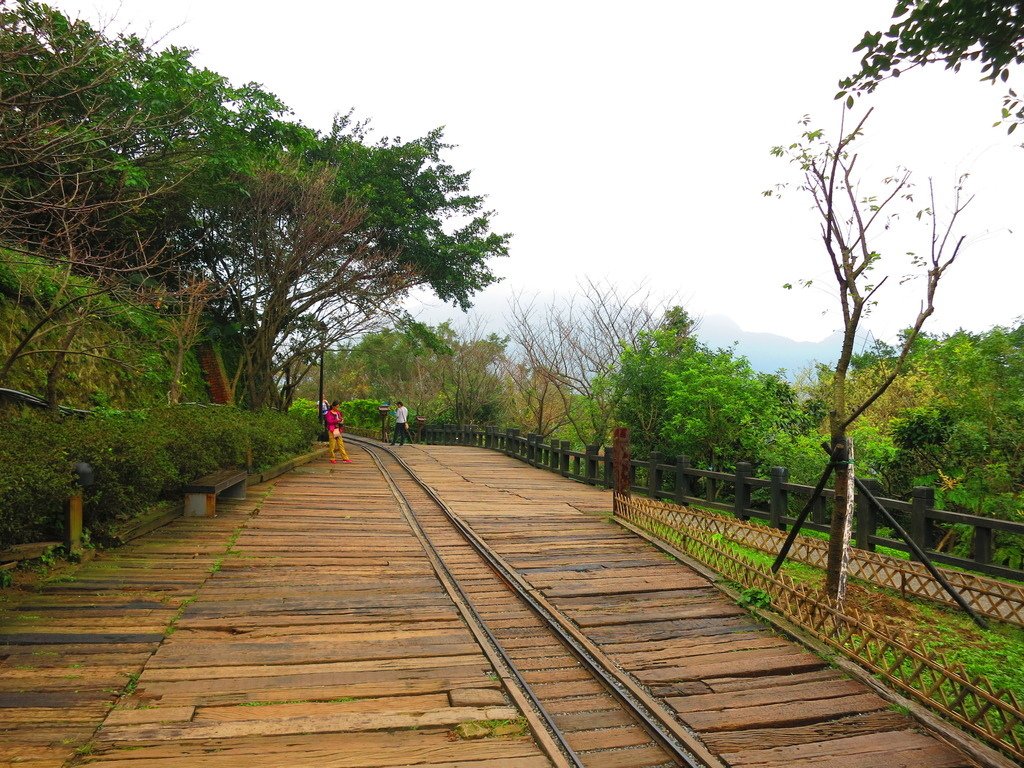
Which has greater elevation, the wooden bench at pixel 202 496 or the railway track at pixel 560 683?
the wooden bench at pixel 202 496

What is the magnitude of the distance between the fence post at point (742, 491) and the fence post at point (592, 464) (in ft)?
16.4

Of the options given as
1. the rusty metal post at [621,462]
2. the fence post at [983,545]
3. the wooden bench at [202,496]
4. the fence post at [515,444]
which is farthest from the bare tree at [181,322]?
the fence post at [983,545]

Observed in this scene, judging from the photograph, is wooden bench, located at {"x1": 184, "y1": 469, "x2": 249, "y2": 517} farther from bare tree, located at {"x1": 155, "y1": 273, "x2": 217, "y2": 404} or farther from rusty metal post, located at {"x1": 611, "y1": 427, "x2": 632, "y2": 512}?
rusty metal post, located at {"x1": 611, "y1": 427, "x2": 632, "y2": 512}

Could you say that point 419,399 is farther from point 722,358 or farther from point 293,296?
point 722,358

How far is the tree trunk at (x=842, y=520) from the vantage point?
539 cm

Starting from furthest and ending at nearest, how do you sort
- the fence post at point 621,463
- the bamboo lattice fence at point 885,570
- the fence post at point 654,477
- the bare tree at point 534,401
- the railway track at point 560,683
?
the bare tree at point 534,401, the fence post at point 654,477, the fence post at point 621,463, the bamboo lattice fence at point 885,570, the railway track at point 560,683

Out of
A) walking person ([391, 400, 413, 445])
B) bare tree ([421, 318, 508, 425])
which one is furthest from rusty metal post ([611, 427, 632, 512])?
bare tree ([421, 318, 508, 425])

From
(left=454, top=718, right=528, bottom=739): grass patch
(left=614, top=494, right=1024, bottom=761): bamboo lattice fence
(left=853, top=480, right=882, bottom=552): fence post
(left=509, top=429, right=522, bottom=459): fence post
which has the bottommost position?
(left=454, top=718, right=528, bottom=739): grass patch

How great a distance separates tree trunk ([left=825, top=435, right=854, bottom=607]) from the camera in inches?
212

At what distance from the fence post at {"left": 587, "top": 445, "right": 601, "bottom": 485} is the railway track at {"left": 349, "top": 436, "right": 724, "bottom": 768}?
7.50 m

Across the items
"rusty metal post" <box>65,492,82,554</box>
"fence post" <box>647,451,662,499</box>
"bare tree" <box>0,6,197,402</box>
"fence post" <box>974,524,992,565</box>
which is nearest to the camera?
"bare tree" <box>0,6,197,402</box>

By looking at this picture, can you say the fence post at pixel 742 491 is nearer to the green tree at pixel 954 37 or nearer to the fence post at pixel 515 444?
the green tree at pixel 954 37

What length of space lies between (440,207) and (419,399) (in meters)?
14.1

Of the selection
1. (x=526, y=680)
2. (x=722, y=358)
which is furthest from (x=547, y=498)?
(x=526, y=680)
